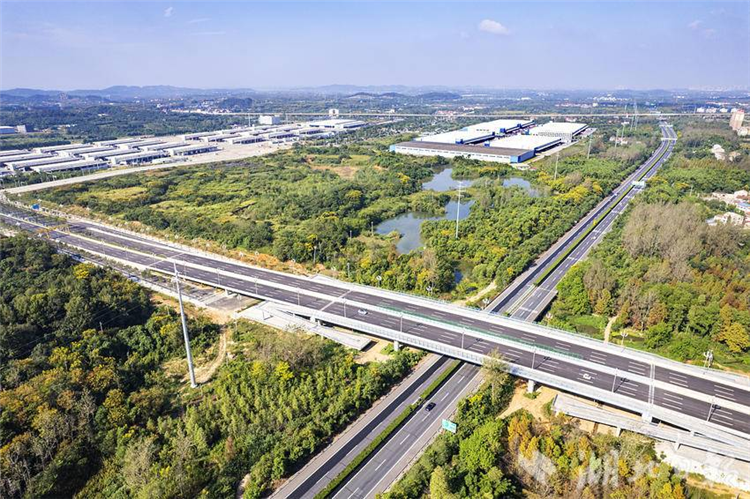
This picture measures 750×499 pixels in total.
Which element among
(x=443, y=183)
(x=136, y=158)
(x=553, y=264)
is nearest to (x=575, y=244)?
(x=553, y=264)

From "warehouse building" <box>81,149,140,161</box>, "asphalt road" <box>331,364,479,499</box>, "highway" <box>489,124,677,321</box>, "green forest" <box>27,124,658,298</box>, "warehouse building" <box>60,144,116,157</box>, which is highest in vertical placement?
"warehouse building" <box>60,144,116,157</box>

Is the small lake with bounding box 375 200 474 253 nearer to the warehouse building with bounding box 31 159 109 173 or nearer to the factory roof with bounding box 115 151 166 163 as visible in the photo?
the factory roof with bounding box 115 151 166 163

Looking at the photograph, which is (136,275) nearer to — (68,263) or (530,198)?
(68,263)

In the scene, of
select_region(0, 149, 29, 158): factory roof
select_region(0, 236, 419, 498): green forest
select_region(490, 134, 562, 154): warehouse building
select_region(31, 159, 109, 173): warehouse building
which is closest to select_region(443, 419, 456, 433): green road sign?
select_region(0, 236, 419, 498): green forest

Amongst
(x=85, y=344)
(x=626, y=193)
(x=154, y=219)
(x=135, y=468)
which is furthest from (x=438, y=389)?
(x=626, y=193)

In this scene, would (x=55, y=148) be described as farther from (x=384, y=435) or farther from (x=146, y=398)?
(x=384, y=435)

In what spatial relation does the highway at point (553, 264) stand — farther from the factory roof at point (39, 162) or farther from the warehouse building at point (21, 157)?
the warehouse building at point (21, 157)
